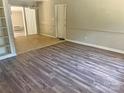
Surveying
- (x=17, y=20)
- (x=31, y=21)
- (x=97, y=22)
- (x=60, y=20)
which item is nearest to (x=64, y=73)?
(x=97, y=22)

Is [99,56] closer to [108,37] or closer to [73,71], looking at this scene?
[108,37]

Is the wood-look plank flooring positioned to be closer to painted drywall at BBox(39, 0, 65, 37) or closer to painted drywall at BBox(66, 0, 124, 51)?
painted drywall at BBox(66, 0, 124, 51)

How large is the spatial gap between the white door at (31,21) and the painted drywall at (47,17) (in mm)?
440

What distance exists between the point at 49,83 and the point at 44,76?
32 centimetres

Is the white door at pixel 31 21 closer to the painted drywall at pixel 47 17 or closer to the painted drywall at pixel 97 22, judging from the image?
the painted drywall at pixel 47 17

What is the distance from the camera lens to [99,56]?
3.83 metres

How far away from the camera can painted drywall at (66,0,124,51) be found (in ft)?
12.8

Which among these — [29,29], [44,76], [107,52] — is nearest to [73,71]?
[44,76]

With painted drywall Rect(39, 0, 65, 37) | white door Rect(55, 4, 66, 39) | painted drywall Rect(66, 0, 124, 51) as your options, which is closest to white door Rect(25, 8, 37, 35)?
painted drywall Rect(39, 0, 65, 37)

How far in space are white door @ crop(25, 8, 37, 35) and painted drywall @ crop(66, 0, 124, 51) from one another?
3080 mm

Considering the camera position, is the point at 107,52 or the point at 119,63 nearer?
the point at 119,63

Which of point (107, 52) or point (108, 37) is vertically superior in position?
point (108, 37)

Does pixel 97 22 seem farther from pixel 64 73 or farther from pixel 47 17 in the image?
pixel 47 17

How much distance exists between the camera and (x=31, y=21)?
765 centimetres
